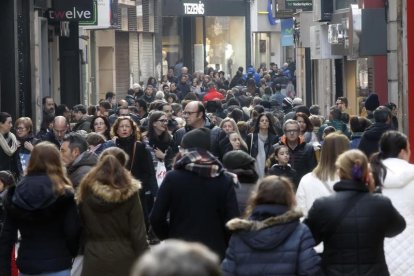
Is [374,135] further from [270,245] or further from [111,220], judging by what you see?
[270,245]

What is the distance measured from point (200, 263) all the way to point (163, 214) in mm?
5143

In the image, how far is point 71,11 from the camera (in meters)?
26.9

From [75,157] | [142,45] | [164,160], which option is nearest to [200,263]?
[75,157]

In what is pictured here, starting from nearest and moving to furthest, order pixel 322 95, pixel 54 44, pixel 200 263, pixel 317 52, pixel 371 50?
pixel 200 263
pixel 371 50
pixel 54 44
pixel 317 52
pixel 322 95

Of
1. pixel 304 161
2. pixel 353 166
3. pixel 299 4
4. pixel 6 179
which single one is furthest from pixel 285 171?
pixel 299 4

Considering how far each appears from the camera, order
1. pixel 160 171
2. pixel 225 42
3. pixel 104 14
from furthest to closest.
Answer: pixel 225 42, pixel 104 14, pixel 160 171

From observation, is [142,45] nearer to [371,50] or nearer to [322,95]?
[322,95]

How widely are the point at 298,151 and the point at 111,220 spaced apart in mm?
5584

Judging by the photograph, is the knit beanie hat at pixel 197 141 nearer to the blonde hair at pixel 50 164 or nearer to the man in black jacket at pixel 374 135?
the blonde hair at pixel 50 164

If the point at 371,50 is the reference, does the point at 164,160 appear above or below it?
below

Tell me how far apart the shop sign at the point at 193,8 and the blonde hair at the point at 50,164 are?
50.6 meters

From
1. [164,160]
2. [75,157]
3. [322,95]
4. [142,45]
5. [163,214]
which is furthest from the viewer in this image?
[142,45]

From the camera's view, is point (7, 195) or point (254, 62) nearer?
point (7, 195)

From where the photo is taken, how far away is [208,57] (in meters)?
64.6
